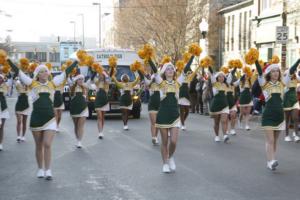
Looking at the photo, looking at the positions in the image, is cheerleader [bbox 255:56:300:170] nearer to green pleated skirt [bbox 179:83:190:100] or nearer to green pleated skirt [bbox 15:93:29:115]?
green pleated skirt [bbox 179:83:190:100]

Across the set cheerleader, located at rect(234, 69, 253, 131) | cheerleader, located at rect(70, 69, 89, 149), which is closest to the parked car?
cheerleader, located at rect(234, 69, 253, 131)

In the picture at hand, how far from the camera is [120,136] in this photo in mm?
15812

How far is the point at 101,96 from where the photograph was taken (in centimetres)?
1602

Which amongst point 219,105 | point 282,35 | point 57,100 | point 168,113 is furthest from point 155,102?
point 282,35

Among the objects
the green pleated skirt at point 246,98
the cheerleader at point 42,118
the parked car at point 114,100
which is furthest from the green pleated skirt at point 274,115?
the parked car at point 114,100

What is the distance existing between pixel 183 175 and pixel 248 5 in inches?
1420

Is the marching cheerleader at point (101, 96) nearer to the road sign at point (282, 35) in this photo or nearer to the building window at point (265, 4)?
the road sign at point (282, 35)

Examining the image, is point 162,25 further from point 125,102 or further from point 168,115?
point 168,115

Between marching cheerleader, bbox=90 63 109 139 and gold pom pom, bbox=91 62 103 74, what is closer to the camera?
gold pom pom, bbox=91 62 103 74

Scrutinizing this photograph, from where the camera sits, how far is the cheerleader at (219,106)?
1443 cm

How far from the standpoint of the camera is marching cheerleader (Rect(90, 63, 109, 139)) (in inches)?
604

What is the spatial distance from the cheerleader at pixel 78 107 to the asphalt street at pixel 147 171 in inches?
16.0

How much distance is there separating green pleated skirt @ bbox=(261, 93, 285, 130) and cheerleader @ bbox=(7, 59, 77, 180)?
379 cm

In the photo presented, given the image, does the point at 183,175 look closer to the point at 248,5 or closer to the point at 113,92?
the point at 113,92
